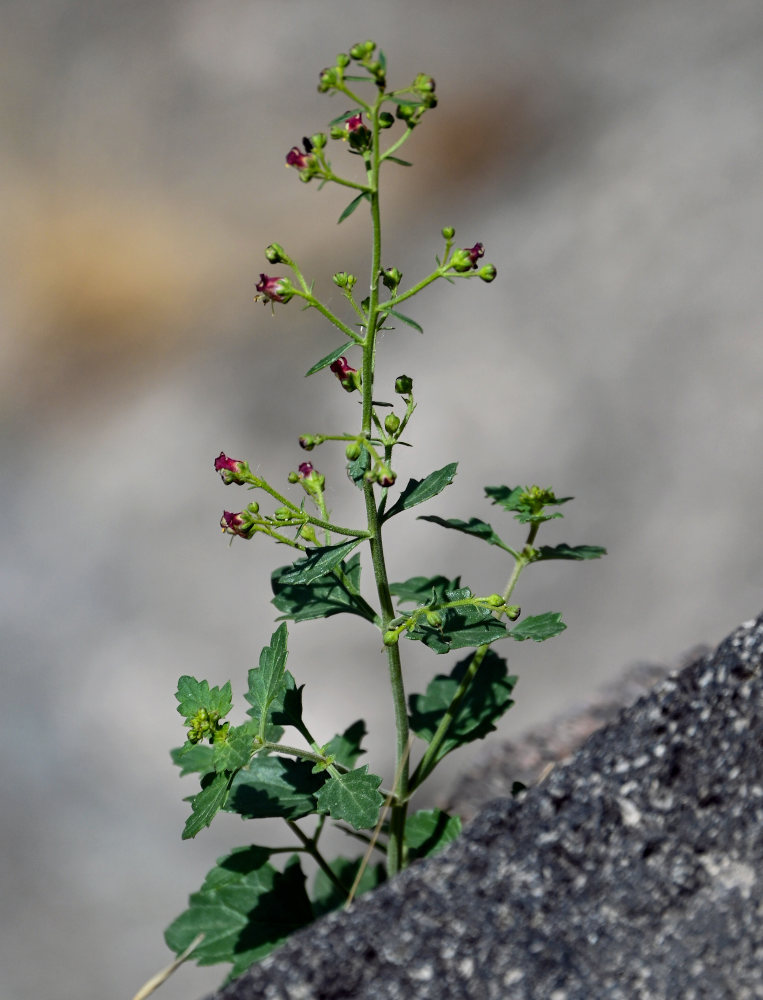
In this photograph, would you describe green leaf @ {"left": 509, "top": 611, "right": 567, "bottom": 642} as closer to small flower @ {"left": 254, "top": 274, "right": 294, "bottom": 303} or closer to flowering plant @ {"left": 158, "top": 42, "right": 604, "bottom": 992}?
flowering plant @ {"left": 158, "top": 42, "right": 604, "bottom": 992}

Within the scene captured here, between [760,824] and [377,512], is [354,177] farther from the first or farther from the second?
[760,824]

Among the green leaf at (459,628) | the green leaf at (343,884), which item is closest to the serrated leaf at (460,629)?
the green leaf at (459,628)

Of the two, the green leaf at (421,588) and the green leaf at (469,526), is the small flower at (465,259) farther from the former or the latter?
the green leaf at (421,588)

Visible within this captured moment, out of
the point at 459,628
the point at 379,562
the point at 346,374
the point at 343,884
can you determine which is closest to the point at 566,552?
the point at 459,628

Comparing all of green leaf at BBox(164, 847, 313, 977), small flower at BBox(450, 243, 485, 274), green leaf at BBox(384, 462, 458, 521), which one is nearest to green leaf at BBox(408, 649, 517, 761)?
green leaf at BBox(164, 847, 313, 977)

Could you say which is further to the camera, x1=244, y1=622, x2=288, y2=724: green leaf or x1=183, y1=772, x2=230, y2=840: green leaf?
x1=244, y1=622, x2=288, y2=724: green leaf

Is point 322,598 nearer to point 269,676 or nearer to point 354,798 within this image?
point 269,676
